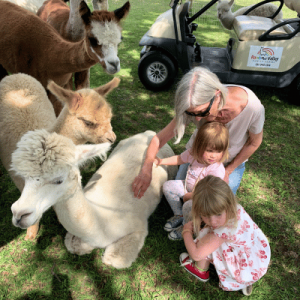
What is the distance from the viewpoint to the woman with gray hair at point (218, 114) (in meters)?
1.79

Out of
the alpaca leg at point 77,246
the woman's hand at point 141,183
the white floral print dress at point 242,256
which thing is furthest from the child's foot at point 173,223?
the alpaca leg at point 77,246

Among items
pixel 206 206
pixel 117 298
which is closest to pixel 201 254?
pixel 206 206

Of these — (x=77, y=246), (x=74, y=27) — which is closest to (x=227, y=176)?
(x=77, y=246)

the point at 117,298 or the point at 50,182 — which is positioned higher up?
the point at 50,182

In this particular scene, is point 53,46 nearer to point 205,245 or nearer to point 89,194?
point 89,194

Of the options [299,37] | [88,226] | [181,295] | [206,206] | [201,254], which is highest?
[299,37]

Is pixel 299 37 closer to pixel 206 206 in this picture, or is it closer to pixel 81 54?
pixel 81 54

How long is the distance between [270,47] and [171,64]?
1.70m

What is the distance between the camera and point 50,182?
1.51 meters

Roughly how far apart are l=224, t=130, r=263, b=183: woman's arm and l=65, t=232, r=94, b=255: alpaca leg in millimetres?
A: 1434

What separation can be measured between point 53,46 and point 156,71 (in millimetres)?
2213

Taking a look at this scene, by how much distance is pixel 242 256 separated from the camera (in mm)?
1962

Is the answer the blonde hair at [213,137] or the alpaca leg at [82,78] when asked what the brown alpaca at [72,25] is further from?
the blonde hair at [213,137]

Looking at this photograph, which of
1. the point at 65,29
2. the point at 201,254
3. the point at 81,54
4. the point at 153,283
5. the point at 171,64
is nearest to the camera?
the point at 201,254
